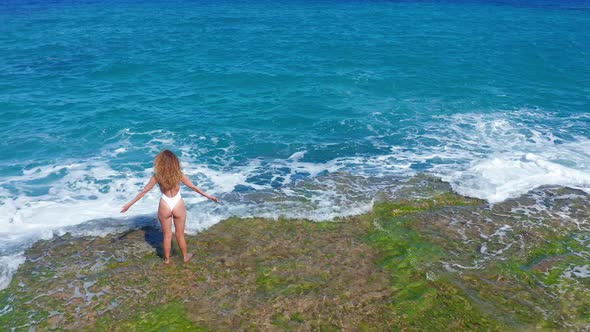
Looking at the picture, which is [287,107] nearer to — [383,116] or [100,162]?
[383,116]

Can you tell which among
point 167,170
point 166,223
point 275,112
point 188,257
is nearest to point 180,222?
point 166,223

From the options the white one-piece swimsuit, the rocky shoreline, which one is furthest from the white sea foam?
the white one-piece swimsuit

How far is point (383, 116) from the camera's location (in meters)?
20.8

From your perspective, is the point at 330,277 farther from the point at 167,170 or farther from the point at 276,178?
the point at 276,178

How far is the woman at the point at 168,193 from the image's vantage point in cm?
877

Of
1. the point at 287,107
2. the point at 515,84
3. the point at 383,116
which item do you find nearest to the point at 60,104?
the point at 287,107

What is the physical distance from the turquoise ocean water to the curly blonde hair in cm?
280

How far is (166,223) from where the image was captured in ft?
30.5

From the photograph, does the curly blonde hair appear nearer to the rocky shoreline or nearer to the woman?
the woman

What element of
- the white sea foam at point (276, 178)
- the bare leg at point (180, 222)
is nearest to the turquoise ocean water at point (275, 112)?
the white sea foam at point (276, 178)

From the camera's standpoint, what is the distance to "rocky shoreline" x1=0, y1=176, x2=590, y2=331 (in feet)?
27.3

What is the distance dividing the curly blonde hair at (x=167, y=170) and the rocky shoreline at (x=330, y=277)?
6.35 feet

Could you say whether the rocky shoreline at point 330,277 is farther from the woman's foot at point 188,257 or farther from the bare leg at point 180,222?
the bare leg at point 180,222

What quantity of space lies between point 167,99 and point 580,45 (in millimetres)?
27347
